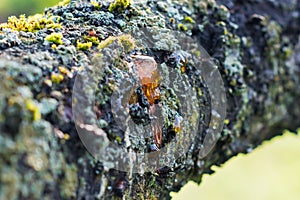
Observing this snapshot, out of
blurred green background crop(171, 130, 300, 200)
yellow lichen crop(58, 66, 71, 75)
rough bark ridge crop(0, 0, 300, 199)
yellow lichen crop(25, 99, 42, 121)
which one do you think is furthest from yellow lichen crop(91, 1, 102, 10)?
blurred green background crop(171, 130, 300, 200)

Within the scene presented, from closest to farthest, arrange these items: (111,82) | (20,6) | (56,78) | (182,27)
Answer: (56,78) → (111,82) → (182,27) → (20,6)

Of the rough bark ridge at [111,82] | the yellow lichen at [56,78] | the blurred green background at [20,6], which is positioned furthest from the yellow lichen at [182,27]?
the blurred green background at [20,6]

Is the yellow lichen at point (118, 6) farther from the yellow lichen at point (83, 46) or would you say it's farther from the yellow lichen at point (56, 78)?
the yellow lichen at point (56, 78)

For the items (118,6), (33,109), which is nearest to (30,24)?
(118,6)

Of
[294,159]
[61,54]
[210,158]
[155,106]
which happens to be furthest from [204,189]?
[61,54]

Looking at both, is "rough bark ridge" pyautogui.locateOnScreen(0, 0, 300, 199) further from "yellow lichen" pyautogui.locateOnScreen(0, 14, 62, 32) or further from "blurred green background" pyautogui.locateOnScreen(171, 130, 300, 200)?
"blurred green background" pyautogui.locateOnScreen(171, 130, 300, 200)

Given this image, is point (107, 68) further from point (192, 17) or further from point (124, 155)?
point (192, 17)

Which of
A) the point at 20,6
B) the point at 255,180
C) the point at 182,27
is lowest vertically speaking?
the point at 255,180

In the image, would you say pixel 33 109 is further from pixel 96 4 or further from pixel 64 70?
pixel 96 4
